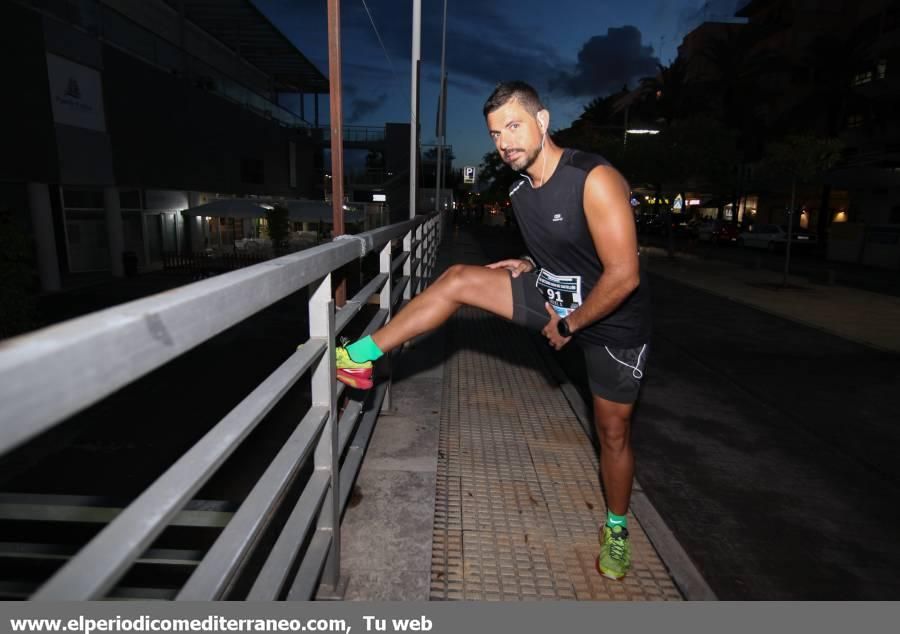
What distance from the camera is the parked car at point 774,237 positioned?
90.8 feet

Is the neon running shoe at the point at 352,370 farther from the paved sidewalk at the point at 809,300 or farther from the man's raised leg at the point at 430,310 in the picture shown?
the paved sidewalk at the point at 809,300

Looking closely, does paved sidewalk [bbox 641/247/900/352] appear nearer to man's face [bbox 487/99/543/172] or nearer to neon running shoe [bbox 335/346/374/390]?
man's face [bbox 487/99/543/172]

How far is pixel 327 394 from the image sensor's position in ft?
6.42

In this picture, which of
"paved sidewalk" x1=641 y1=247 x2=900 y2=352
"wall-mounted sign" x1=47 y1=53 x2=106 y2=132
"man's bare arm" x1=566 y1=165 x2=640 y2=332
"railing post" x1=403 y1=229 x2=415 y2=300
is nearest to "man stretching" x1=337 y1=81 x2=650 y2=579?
"man's bare arm" x1=566 y1=165 x2=640 y2=332

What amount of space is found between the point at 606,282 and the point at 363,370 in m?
1.20

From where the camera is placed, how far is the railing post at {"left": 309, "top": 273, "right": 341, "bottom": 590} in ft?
6.20

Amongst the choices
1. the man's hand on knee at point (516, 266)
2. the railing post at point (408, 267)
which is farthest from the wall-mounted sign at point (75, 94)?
the man's hand on knee at point (516, 266)

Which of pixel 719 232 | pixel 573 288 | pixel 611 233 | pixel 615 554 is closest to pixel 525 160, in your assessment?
pixel 611 233

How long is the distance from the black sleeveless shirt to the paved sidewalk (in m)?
3.96

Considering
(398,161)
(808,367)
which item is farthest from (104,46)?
(398,161)

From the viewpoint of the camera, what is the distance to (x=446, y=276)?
9.04 ft

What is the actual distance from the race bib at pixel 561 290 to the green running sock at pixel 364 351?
0.93 meters

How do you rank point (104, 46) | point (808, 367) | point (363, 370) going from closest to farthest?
point (363, 370)
point (808, 367)
point (104, 46)

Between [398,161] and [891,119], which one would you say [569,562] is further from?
[398,161]
